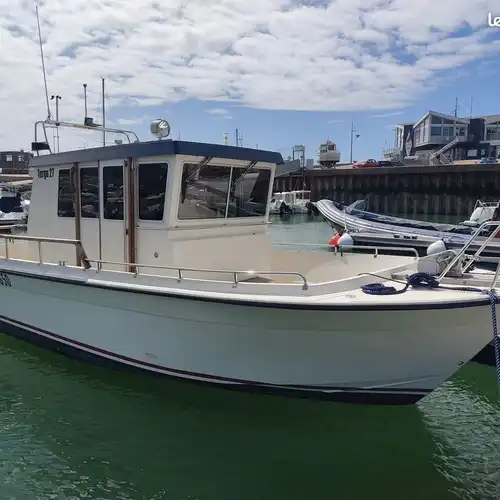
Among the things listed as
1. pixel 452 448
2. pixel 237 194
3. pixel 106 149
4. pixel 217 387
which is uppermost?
pixel 106 149

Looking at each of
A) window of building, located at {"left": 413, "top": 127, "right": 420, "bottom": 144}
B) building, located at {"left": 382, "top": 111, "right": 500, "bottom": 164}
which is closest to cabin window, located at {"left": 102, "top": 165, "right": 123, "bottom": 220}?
building, located at {"left": 382, "top": 111, "right": 500, "bottom": 164}

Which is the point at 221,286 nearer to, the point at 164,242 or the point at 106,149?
the point at 164,242

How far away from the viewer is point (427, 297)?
189 inches

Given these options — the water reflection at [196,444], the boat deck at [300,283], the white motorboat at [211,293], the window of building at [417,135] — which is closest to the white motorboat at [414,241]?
the boat deck at [300,283]

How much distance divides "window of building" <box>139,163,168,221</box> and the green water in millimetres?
2049

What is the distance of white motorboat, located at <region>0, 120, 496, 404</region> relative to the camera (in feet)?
16.3

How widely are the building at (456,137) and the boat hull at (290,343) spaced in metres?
56.2

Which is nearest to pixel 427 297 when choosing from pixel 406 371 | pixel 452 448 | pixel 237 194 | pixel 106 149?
pixel 406 371

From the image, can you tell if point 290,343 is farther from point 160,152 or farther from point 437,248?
point 160,152

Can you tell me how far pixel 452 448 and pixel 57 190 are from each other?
233 inches

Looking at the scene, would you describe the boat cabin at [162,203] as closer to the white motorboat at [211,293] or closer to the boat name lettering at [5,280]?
the white motorboat at [211,293]

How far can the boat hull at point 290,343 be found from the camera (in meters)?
4.89

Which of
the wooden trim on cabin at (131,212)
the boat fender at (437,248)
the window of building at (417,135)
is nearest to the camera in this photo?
the boat fender at (437,248)

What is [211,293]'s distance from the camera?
5309 mm
